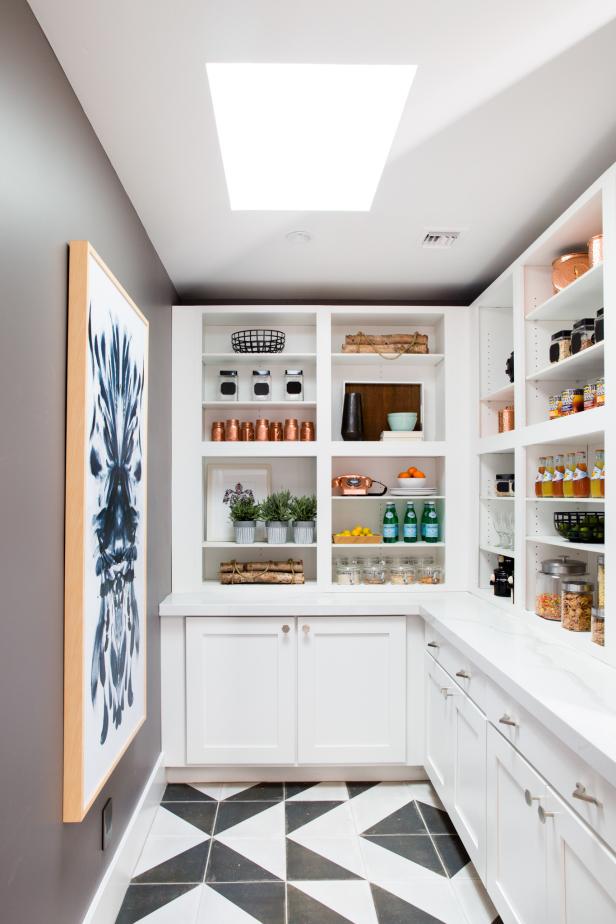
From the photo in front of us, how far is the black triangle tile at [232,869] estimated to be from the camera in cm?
221

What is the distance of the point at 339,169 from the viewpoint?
7.39 feet

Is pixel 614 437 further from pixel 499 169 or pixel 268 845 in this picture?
pixel 268 845

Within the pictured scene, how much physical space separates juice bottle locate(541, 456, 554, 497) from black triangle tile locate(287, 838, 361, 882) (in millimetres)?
1601

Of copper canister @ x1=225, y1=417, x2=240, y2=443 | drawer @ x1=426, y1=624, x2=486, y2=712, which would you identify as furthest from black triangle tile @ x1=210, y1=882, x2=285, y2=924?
copper canister @ x1=225, y1=417, x2=240, y2=443

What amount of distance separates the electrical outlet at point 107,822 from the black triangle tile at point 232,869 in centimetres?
46

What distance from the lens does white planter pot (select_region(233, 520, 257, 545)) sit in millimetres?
3279

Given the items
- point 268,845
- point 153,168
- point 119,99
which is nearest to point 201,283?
point 153,168

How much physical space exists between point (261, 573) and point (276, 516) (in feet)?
1.03

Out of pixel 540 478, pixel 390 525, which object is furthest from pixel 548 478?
pixel 390 525

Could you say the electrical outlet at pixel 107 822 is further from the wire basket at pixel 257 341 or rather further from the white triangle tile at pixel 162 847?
the wire basket at pixel 257 341

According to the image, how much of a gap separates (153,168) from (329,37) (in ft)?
2.68

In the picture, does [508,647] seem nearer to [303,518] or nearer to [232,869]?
[232,869]

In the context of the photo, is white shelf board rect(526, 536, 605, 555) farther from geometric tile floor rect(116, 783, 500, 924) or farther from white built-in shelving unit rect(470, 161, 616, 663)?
geometric tile floor rect(116, 783, 500, 924)

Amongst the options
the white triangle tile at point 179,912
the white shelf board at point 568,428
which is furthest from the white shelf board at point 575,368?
the white triangle tile at point 179,912
